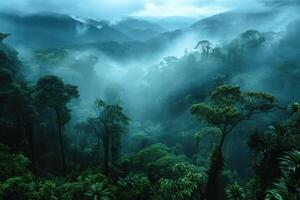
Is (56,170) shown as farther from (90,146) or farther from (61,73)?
(61,73)

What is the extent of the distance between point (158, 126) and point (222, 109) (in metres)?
39.9

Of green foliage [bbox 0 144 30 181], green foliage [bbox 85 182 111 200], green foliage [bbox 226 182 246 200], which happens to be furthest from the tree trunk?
green foliage [bbox 0 144 30 181]

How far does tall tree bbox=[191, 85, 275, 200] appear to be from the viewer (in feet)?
78.3

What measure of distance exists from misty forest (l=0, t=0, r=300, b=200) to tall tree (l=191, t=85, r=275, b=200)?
0.24 feet

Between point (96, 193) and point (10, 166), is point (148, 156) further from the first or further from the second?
point (10, 166)

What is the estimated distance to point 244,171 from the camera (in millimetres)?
48656

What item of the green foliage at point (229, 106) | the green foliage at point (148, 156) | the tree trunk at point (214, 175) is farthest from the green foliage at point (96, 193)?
the green foliage at point (148, 156)

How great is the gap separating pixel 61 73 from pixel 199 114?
4684 cm

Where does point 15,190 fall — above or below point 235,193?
above

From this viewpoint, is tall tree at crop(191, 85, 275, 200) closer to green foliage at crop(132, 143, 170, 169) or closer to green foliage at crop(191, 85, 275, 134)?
green foliage at crop(191, 85, 275, 134)

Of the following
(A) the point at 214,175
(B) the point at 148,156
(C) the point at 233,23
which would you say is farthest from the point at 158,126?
(C) the point at 233,23

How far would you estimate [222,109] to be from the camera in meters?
23.6

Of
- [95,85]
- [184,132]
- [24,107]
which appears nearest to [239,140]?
[184,132]

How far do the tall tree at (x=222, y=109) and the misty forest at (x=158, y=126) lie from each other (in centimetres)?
7
